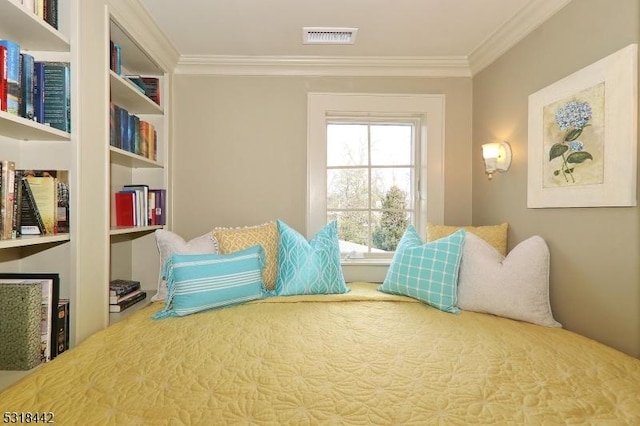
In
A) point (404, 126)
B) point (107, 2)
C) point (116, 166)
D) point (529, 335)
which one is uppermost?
point (107, 2)

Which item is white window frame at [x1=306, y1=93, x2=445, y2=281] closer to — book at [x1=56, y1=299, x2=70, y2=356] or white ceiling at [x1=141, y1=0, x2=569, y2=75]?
white ceiling at [x1=141, y1=0, x2=569, y2=75]

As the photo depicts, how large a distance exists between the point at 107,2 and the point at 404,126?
2046 mm

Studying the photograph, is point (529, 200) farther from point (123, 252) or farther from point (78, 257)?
point (123, 252)

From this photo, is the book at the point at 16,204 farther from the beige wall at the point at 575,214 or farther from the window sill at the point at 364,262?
the beige wall at the point at 575,214

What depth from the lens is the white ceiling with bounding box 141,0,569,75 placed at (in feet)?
6.27

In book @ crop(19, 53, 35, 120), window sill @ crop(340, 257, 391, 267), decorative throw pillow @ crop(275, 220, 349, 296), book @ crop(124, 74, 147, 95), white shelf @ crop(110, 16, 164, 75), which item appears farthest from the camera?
window sill @ crop(340, 257, 391, 267)

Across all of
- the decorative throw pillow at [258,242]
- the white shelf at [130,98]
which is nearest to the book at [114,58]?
the white shelf at [130,98]

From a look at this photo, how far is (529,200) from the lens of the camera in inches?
77.8

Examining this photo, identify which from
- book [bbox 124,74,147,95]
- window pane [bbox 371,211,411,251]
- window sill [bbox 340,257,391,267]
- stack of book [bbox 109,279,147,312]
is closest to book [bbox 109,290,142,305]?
stack of book [bbox 109,279,147,312]

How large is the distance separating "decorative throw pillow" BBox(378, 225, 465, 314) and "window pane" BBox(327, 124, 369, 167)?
0.94 m

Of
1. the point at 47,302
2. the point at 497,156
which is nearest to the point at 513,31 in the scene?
the point at 497,156

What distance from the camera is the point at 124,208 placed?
7.08ft

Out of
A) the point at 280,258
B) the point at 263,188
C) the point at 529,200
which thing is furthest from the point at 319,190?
the point at 529,200

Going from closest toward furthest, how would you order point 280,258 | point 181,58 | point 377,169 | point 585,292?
point 585,292 → point 280,258 → point 181,58 → point 377,169
